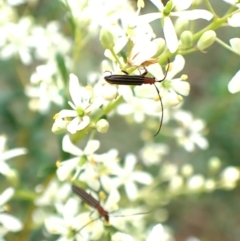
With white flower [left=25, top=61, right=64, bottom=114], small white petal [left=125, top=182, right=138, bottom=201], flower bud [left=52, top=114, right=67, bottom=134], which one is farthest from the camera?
small white petal [left=125, top=182, right=138, bottom=201]

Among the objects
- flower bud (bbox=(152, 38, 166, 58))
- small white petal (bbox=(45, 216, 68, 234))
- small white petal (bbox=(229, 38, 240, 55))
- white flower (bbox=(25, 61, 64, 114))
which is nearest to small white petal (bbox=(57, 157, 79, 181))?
small white petal (bbox=(45, 216, 68, 234))

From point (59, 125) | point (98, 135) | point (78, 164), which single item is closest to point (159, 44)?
point (59, 125)

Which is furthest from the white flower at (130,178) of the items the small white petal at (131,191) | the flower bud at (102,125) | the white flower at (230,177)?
Result: the flower bud at (102,125)

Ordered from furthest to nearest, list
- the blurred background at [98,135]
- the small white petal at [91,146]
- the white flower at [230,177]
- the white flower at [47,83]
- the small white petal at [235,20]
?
the blurred background at [98,135] → the white flower at [230,177] → the white flower at [47,83] → the small white petal at [91,146] → the small white petal at [235,20]

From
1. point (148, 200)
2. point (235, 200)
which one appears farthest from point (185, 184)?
point (235, 200)

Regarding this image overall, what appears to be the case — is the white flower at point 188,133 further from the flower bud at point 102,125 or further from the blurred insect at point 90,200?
the flower bud at point 102,125

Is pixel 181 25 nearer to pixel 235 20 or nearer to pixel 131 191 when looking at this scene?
pixel 235 20

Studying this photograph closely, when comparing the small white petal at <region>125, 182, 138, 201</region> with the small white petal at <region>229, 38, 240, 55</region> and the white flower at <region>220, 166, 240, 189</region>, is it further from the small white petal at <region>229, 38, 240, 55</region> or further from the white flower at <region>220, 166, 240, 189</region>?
the small white petal at <region>229, 38, 240, 55</region>

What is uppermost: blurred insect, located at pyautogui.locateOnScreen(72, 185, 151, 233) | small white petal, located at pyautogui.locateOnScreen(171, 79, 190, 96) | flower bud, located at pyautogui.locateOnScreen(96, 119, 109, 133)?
small white petal, located at pyautogui.locateOnScreen(171, 79, 190, 96)
